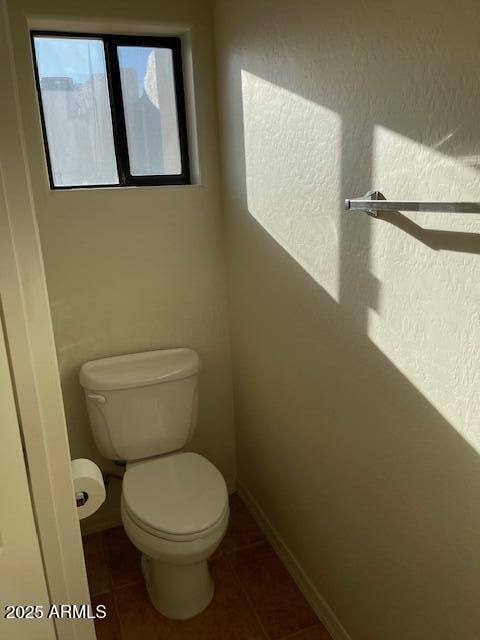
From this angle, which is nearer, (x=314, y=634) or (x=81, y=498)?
(x=81, y=498)

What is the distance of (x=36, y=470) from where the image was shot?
79 cm

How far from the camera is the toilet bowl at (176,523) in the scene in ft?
4.94

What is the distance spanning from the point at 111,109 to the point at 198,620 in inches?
75.9

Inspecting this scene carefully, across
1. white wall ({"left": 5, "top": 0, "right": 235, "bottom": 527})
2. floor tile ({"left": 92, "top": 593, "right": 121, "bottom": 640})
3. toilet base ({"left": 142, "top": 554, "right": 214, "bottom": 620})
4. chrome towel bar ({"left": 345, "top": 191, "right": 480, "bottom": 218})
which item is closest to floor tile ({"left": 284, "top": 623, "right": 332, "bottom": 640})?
toilet base ({"left": 142, "top": 554, "right": 214, "bottom": 620})

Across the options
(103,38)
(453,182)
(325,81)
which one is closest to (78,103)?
(103,38)

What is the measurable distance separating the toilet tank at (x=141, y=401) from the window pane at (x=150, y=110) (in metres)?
0.79

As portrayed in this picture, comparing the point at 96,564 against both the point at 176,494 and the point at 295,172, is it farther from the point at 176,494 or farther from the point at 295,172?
the point at 295,172

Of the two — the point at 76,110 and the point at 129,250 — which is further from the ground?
the point at 76,110

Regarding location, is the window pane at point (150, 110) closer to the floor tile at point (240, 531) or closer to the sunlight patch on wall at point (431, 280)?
the sunlight patch on wall at point (431, 280)

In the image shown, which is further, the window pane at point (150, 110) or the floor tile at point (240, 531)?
the floor tile at point (240, 531)

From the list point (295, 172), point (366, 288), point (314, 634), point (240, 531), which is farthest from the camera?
→ point (240, 531)

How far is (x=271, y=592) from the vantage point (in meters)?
1.76

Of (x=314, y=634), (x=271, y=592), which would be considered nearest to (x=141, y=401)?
(x=271, y=592)

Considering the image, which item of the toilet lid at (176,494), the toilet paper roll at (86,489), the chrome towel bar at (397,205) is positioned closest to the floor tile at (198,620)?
the toilet lid at (176,494)
